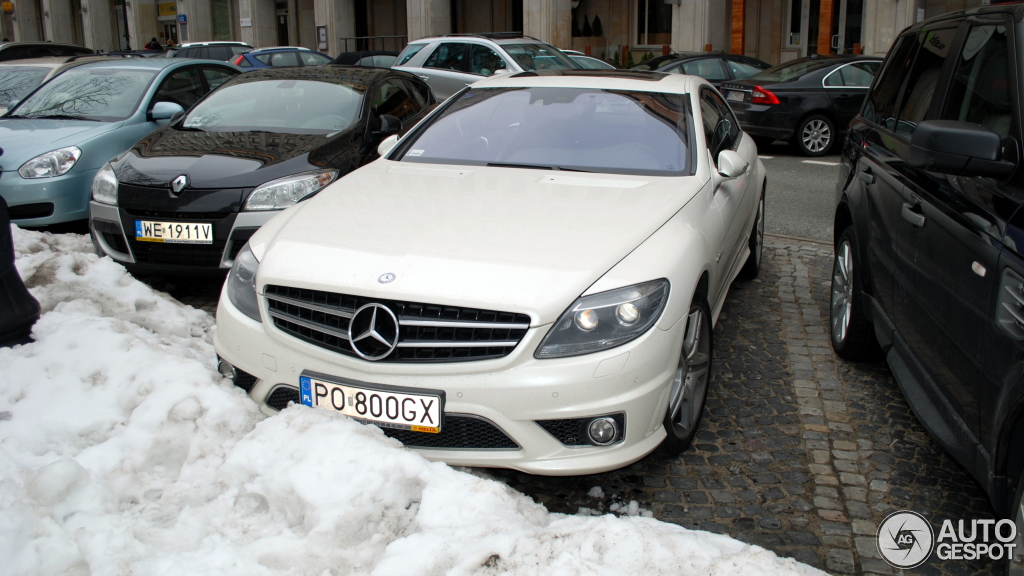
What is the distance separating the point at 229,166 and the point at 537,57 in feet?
30.4

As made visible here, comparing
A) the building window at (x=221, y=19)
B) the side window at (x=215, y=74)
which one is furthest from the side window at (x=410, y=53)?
the building window at (x=221, y=19)

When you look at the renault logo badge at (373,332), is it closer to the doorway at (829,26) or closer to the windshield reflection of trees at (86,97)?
the windshield reflection of trees at (86,97)

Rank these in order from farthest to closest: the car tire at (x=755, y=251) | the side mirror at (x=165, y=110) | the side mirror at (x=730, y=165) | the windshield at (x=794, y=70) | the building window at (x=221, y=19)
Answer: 1. the building window at (x=221, y=19)
2. the windshield at (x=794, y=70)
3. the side mirror at (x=165, y=110)
4. the car tire at (x=755, y=251)
5. the side mirror at (x=730, y=165)

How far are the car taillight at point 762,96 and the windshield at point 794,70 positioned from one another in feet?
1.50

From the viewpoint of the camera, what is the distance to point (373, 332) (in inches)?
121

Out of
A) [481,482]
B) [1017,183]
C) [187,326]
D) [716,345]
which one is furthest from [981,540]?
[187,326]

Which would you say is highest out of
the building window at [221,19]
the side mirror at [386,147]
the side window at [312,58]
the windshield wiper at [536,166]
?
the building window at [221,19]

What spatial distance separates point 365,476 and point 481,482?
373mm

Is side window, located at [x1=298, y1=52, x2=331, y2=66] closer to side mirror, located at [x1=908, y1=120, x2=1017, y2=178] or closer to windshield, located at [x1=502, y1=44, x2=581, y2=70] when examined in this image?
windshield, located at [x1=502, y1=44, x2=581, y2=70]

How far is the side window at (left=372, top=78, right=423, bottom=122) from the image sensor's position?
7.22 metres

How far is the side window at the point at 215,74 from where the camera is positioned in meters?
9.20

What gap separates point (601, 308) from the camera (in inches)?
119

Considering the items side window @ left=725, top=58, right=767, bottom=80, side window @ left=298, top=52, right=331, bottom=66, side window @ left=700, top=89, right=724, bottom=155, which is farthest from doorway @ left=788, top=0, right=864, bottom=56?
side window @ left=700, top=89, right=724, bottom=155

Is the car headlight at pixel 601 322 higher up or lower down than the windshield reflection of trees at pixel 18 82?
lower down
